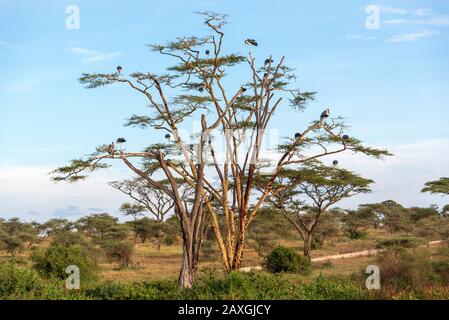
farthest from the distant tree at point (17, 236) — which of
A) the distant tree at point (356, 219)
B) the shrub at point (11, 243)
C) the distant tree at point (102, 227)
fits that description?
the distant tree at point (356, 219)

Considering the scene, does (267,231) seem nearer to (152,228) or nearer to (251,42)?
(152,228)

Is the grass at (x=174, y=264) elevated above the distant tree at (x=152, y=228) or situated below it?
below

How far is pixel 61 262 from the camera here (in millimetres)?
22156

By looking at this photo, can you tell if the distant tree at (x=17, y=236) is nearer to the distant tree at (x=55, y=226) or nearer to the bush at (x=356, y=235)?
the distant tree at (x=55, y=226)

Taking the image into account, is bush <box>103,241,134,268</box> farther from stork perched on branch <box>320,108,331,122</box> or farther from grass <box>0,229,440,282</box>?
stork perched on branch <box>320,108,331,122</box>

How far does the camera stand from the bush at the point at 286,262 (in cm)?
2488

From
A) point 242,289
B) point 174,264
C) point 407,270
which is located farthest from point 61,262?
point 242,289

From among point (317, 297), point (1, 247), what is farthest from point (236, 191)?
point (1, 247)

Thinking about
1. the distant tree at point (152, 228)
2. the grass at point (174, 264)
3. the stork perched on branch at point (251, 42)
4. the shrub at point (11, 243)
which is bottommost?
the grass at point (174, 264)

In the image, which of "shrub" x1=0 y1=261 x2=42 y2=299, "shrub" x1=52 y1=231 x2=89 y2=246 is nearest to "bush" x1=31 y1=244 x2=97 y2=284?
"shrub" x1=0 y1=261 x2=42 y2=299

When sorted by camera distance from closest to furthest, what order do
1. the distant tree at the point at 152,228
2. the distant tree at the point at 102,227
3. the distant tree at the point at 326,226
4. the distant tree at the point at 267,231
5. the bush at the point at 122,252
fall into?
1. the bush at the point at 122,252
2. the distant tree at the point at 267,231
3. the distant tree at the point at 102,227
4. the distant tree at the point at 326,226
5. the distant tree at the point at 152,228

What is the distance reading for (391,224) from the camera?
5278 centimetres

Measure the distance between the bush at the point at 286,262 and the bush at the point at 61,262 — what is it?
7.93m

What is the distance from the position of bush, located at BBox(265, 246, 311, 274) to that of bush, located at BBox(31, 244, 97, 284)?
7933mm
